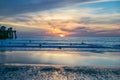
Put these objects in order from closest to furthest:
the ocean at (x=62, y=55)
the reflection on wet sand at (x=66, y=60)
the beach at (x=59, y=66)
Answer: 1. the beach at (x=59, y=66)
2. the reflection on wet sand at (x=66, y=60)
3. the ocean at (x=62, y=55)

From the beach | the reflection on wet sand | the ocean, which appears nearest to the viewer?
the beach

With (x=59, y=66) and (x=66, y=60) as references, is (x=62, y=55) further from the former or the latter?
(x=59, y=66)

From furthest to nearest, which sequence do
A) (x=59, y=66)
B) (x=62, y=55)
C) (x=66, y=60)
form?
(x=62, y=55)
(x=66, y=60)
(x=59, y=66)

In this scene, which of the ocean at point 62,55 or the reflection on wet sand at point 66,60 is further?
the ocean at point 62,55

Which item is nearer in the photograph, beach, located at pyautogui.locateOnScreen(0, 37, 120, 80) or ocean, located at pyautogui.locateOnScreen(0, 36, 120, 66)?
beach, located at pyautogui.locateOnScreen(0, 37, 120, 80)

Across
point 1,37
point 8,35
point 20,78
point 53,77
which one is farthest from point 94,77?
point 8,35

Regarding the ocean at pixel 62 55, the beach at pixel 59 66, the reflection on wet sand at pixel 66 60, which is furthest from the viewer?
the ocean at pixel 62 55

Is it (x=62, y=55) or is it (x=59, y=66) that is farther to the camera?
(x=62, y=55)

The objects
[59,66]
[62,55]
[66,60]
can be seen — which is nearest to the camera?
[59,66]

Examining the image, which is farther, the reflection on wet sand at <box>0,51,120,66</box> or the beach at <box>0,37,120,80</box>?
the reflection on wet sand at <box>0,51,120,66</box>

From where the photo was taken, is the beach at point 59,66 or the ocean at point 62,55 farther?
the ocean at point 62,55

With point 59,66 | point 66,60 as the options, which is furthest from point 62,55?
point 59,66

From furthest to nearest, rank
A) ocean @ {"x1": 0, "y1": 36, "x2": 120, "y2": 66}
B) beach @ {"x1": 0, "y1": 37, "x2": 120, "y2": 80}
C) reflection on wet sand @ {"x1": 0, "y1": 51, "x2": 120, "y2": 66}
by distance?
ocean @ {"x1": 0, "y1": 36, "x2": 120, "y2": 66} → reflection on wet sand @ {"x1": 0, "y1": 51, "x2": 120, "y2": 66} → beach @ {"x1": 0, "y1": 37, "x2": 120, "y2": 80}

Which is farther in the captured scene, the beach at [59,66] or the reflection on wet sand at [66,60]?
the reflection on wet sand at [66,60]
